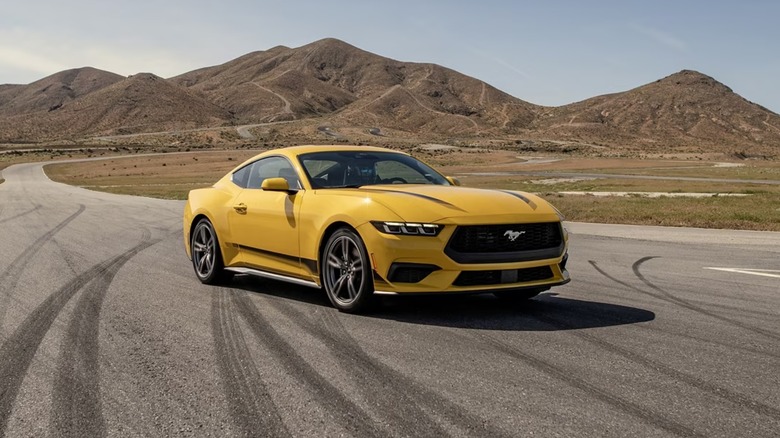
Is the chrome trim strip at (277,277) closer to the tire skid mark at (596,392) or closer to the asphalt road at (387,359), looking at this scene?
the asphalt road at (387,359)

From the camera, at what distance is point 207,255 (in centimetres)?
855

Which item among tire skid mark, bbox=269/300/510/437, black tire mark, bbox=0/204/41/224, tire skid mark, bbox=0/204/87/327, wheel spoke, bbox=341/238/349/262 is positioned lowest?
black tire mark, bbox=0/204/41/224

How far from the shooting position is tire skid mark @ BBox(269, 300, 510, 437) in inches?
145

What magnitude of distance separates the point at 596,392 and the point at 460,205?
2.41m

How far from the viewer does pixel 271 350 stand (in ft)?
17.4

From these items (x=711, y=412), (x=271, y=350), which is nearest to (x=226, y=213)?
(x=271, y=350)

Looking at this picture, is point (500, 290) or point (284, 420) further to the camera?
point (500, 290)

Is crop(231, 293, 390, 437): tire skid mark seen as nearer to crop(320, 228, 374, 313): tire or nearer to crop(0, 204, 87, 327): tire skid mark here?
crop(320, 228, 374, 313): tire

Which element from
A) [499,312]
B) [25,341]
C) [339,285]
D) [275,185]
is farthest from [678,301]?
[25,341]

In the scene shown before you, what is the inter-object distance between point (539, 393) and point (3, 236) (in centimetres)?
1282

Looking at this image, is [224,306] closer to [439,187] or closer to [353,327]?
[353,327]

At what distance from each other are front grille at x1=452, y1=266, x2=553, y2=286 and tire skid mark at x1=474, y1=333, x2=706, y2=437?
2.01ft

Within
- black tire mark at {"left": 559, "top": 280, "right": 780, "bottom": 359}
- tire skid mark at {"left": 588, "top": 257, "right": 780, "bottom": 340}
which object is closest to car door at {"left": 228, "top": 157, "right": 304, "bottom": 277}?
black tire mark at {"left": 559, "top": 280, "right": 780, "bottom": 359}

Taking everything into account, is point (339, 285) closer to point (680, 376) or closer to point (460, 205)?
point (460, 205)
